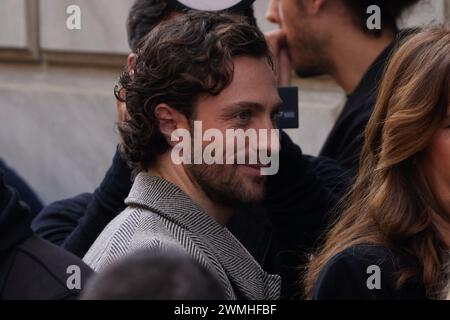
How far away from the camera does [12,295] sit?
118 inches

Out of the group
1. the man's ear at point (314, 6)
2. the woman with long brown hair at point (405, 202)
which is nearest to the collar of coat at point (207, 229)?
the woman with long brown hair at point (405, 202)

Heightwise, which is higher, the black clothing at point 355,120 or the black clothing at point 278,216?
the black clothing at point 355,120

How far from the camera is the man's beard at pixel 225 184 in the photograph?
3.37m

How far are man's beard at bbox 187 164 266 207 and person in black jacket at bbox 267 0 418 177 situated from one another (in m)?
1.08

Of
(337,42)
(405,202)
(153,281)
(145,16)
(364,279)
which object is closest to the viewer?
(153,281)

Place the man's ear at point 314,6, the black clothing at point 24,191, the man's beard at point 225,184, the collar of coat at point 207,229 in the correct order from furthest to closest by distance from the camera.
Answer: the black clothing at point 24,191 → the man's ear at point 314,6 → the man's beard at point 225,184 → the collar of coat at point 207,229

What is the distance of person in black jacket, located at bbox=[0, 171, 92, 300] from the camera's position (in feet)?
9.82

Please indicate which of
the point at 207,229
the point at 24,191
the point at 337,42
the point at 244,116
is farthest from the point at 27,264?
the point at 24,191

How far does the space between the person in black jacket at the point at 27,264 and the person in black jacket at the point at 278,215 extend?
2.34 feet

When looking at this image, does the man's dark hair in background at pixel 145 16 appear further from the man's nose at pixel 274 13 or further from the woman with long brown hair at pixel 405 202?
the woman with long brown hair at pixel 405 202

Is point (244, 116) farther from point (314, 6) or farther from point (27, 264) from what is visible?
point (314, 6)

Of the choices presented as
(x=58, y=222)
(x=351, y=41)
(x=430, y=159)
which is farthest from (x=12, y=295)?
(x=351, y=41)

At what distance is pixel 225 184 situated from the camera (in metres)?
3.39

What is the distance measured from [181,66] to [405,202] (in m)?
0.65
